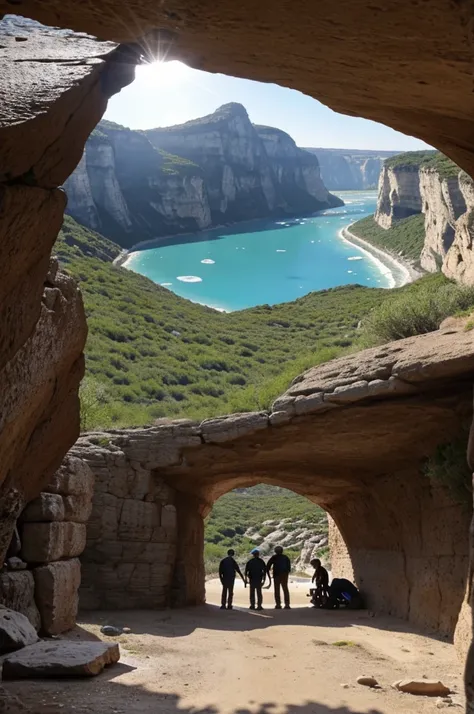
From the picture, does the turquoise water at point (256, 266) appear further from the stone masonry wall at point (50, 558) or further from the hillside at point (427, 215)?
the stone masonry wall at point (50, 558)

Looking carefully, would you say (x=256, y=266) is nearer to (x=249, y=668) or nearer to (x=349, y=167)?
(x=249, y=668)

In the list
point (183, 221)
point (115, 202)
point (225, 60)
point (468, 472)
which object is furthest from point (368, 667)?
point (183, 221)

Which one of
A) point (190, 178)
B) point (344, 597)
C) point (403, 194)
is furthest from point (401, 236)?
point (344, 597)

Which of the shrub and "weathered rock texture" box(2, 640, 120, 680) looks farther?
the shrub

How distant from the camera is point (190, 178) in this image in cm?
7225

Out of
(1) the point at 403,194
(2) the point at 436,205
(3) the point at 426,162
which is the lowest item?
(2) the point at 436,205

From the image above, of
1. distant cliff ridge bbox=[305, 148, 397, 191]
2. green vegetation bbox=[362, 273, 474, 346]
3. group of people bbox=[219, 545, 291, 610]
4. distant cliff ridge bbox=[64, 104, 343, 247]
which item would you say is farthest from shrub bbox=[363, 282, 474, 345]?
distant cliff ridge bbox=[305, 148, 397, 191]

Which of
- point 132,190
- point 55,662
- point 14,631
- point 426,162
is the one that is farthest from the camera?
point 132,190

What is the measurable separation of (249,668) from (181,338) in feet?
93.9

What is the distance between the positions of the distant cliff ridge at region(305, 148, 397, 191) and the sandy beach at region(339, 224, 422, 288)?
69.0m

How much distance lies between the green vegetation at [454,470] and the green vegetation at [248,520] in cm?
1843

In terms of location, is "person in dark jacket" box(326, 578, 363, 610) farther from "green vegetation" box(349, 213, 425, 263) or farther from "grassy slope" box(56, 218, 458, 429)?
"green vegetation" box(349, 213, 425, 263)

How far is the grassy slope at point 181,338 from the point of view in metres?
27.8

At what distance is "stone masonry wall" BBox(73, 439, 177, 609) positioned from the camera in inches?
517
